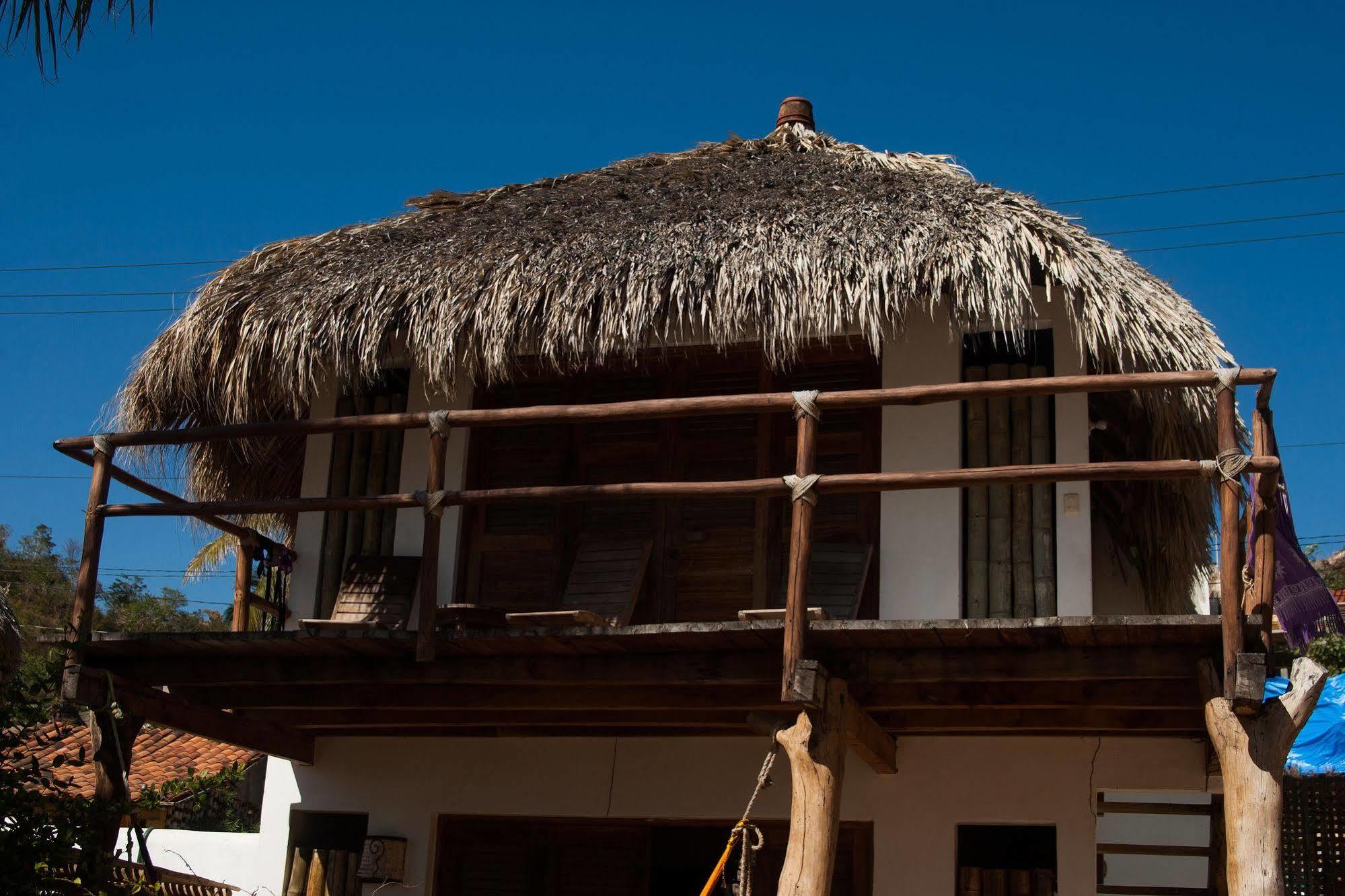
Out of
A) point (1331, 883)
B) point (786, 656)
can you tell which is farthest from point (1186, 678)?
point (1331, 883)

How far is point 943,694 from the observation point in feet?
21.3

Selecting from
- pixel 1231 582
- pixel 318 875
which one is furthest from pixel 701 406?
pixel 318 875

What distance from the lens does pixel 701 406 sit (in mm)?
6051

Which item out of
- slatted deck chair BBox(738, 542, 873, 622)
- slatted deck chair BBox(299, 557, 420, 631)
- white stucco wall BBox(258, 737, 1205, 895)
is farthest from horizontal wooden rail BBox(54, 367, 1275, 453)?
white stucco wall BBox(258, 737, 1205, 895)

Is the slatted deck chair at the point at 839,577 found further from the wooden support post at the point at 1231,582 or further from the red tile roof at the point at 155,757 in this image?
the red tile roof at the point at 155,757

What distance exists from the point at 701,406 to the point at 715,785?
2.36 metres

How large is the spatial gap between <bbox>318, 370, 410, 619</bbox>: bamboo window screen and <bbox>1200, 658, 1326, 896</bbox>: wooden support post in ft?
13.6

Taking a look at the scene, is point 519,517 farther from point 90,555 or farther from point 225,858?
point 225,858

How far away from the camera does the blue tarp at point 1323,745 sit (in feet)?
29.9

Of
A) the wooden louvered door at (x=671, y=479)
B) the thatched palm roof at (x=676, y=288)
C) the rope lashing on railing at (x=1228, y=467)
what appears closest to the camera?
the rope lashing on railing at (x=1228, y=467)

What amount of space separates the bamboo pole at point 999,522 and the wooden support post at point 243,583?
3.80 m

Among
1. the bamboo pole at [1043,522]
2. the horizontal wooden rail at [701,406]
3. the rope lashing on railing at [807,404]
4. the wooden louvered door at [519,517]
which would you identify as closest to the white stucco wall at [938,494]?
the bamboo pole at [1043,522]

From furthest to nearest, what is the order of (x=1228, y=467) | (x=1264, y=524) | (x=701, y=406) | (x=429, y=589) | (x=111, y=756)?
1. (x=111, y=756)
2. (x=429, y=589)
3. (x=701, y=406)
4. (x=1264, y=524)
5. (x=1228, y=467)

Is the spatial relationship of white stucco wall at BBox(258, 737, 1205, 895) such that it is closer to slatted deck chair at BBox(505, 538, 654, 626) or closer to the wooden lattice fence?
slatted deck chair at BBox(505, 538, 654, 626)
